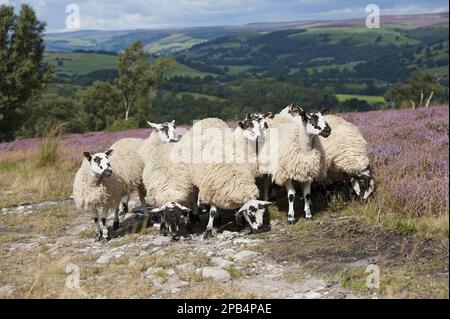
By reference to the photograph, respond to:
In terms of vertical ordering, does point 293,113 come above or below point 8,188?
above

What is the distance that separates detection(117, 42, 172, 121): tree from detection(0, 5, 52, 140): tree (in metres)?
12.8

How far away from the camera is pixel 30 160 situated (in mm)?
19266

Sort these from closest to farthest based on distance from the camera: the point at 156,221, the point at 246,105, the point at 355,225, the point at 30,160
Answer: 1. the point at 355,225
2. the point at 156,221
3. the point at 30,160
4. the point at 246,105

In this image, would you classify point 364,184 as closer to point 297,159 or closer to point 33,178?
point 297,159

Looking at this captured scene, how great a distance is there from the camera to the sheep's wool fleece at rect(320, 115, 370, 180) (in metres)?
10.7

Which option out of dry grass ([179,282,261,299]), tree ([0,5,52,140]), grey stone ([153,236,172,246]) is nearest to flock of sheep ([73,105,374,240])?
grey stone ([153,236,172,246])

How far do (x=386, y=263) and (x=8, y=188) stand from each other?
1359 centimetres

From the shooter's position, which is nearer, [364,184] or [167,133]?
[364,184]

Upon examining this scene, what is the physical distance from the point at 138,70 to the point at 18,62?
51.0 feet

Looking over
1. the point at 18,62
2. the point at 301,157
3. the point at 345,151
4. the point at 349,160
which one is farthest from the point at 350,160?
the point at 18,62

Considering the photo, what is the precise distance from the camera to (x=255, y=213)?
383 inches

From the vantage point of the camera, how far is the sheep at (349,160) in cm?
1057
